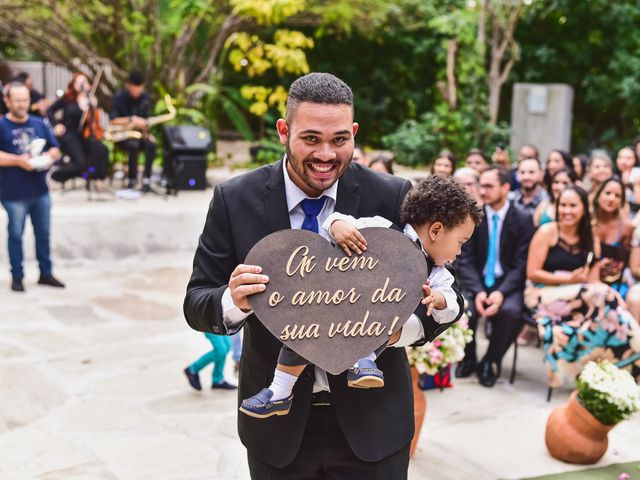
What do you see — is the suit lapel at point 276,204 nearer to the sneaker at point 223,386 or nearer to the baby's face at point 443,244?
the baby's face at point 443,244

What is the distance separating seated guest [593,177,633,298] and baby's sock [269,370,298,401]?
4902mm

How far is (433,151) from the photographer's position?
47.4 ft

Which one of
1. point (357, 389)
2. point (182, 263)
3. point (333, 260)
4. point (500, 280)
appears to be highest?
point (333, 260)

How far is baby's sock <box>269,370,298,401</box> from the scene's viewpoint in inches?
96.9

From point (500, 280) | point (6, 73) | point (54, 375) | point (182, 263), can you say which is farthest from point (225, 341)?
point (6, 73)

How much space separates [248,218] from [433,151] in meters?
12.1

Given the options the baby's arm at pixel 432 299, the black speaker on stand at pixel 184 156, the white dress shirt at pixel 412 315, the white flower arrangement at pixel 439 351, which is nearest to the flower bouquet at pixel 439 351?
the white flower arrangement at pixel 439 351

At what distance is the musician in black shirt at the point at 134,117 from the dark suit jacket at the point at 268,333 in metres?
10.2

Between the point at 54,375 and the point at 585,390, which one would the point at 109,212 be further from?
the point at 585,390

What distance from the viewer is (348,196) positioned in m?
2.56

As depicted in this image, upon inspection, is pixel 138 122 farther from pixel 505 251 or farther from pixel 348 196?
pixel 348 196

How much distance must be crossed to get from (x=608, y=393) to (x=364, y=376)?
302 centimetres

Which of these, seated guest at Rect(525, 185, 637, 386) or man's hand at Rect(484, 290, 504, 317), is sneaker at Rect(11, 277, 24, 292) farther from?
seated guest at Rect(525, 185, 637, 386)

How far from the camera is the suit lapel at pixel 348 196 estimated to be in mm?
2545
